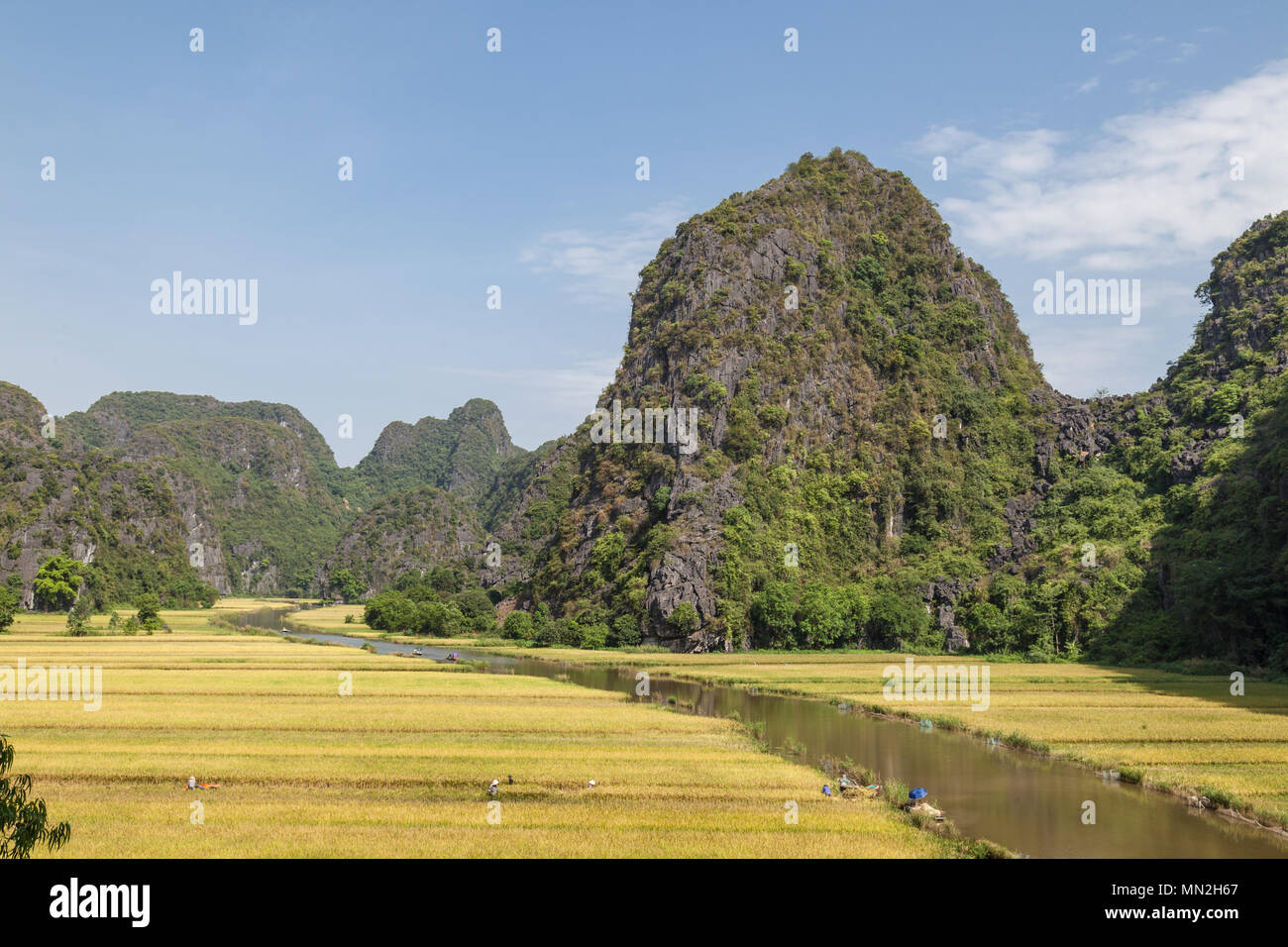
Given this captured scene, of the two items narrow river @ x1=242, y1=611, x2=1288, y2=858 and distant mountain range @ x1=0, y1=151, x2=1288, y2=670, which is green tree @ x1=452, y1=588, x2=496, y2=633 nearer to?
distant mountain range @ x1=0, y1=151, x2=1288, y2=670

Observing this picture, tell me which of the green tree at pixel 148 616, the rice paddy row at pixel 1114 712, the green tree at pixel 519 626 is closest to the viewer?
the rice paddy row at pixel 1114 712

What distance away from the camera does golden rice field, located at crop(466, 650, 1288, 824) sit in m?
28.8

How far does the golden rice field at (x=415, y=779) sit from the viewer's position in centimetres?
2045

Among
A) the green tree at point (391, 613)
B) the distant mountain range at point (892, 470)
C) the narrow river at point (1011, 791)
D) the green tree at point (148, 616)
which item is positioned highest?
the distant mountain range at point (892, 470)

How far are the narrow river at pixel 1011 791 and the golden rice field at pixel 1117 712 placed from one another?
1.48 metres

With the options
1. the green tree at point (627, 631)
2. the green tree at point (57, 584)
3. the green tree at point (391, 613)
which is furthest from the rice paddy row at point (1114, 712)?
the green tree at point (57, 584)

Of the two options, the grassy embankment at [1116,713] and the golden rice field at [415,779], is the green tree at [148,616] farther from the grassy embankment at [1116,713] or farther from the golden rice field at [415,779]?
the golden rice field at [415,779]

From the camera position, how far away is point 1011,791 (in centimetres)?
2731

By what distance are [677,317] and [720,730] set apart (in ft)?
273

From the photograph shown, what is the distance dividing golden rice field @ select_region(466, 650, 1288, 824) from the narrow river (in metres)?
1.48

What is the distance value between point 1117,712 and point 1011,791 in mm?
18676
